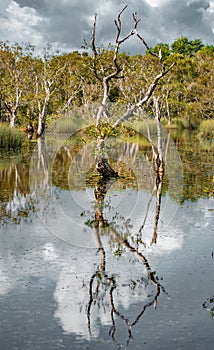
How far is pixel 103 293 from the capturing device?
648 cm

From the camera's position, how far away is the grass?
2492cm

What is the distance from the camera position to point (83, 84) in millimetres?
45125

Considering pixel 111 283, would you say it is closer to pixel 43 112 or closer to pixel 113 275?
pixel 113 275

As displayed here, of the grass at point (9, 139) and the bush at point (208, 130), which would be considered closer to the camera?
the grass at point (9, 139)

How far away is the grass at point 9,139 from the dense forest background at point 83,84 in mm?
4821

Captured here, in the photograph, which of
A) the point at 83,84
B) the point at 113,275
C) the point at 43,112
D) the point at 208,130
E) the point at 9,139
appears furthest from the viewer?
the point at 83,84

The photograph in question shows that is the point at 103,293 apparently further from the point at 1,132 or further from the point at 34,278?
the point at 1,132

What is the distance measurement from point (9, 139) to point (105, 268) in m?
18.7

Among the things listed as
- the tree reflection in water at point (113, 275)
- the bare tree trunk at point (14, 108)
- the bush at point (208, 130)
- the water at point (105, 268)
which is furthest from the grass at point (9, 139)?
the bush at point (208, 130)

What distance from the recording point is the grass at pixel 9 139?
24.9 metres

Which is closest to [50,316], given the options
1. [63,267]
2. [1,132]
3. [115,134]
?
[63,267]

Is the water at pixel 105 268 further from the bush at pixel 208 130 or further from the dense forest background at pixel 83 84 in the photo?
the bush at pixel 208 130

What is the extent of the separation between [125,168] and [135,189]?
16.8 feet

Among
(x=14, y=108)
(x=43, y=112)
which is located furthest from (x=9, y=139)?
(x=14, y=108)
